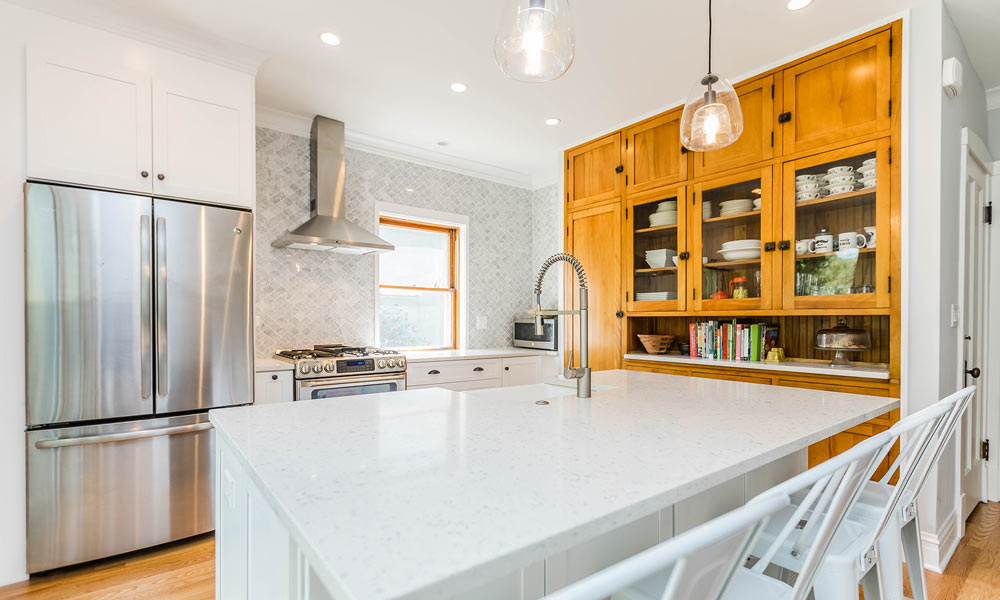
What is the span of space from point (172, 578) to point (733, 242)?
3420 mm

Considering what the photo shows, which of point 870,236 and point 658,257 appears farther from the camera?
point 658,257

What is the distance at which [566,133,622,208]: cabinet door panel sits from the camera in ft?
12.1

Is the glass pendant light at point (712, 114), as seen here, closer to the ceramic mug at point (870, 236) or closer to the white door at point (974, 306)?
the ceramic mug at point (870, 236)

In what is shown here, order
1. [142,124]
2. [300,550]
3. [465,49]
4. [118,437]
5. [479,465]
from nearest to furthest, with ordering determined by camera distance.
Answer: [300,550]
[479,465]
[118,437]
[142,124]
[465,49]

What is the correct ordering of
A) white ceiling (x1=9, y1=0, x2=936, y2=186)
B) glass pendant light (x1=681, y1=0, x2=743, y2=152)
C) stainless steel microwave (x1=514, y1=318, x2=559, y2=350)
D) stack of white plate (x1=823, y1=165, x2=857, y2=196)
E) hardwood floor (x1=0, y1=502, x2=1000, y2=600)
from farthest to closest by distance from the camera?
stainless steel microwave (x1=514, y1=318, x2=559, y2=350) → stack of white plate (x1=823, y1=165, x2=857, y2=196) → white ceiling (x1=9, y1=0, x2=936, y2=186) → hardwood floor (x1=0, y1=502, x2=1000, y2=600) → glass pendant light (x1=681, y1=0, x2=743, y2=152)

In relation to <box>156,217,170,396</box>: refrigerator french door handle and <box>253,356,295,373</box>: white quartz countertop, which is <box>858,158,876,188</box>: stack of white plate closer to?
<box>253,356,295,373</box>: white quartz countertop

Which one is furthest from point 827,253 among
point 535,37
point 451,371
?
point 451,371

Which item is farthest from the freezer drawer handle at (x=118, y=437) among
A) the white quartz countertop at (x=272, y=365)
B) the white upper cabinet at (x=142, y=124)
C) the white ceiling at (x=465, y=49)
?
the white ceiling at (x=465, y=49)

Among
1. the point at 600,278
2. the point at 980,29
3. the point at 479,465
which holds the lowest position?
the point at 479,465

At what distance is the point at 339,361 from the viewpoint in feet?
10.4

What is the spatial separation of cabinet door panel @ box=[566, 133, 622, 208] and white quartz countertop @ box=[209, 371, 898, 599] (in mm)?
2329

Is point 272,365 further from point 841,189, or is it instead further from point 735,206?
point 841,189

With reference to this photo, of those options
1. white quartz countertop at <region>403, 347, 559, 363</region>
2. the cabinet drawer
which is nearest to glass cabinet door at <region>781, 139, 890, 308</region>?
white quartz countertop at <region>403, 347, 559, 363</region>

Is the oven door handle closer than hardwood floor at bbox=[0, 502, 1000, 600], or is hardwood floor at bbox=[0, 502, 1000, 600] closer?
hardwood floor at bbox=[0, 502, 1000, 600]
